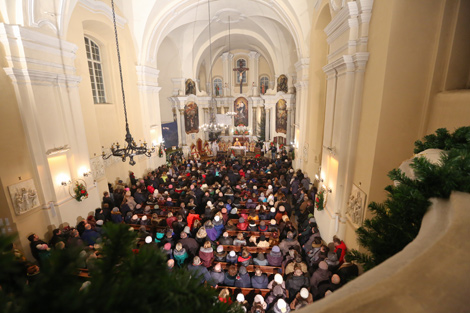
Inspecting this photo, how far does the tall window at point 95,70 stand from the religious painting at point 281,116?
15398 millimetres

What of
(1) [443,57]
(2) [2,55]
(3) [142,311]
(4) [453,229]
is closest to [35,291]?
(3) [142,311]

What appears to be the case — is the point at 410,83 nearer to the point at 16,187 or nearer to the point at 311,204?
the point at 311,204

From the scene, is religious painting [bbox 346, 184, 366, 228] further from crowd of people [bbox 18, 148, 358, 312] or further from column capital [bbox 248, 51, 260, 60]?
column capital [bbox 248, 51, 260, 60]

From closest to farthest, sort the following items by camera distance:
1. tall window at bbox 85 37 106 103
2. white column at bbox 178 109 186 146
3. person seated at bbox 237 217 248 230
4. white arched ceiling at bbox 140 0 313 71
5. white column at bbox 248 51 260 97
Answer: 1. person seated at bbox 237 217 248 230
2. tall window at bbox 85 37 106 103
3. white arched ceiling at bbox 140 0 313 71
4. white column at bbox 178 109 186 146
5. white column at bbox 248 51 260 97

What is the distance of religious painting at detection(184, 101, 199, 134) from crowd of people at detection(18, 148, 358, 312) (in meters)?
11.1

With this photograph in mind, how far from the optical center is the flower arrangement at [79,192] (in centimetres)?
796

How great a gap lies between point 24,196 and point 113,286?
8099 mm

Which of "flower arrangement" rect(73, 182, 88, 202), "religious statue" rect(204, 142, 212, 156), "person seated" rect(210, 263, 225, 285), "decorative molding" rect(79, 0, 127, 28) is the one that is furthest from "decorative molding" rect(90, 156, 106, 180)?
"religious statue" rect(204, 142, 212, 156)

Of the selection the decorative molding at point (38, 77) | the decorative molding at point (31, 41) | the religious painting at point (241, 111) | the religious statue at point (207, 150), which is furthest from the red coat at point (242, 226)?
the religious painting at point (241, 111)

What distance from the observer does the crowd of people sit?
470 centimetres

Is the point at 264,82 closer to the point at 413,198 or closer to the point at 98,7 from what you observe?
the point at 98,7

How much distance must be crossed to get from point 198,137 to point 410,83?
20424mm

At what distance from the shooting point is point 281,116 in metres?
22.2

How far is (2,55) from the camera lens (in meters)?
6.06
